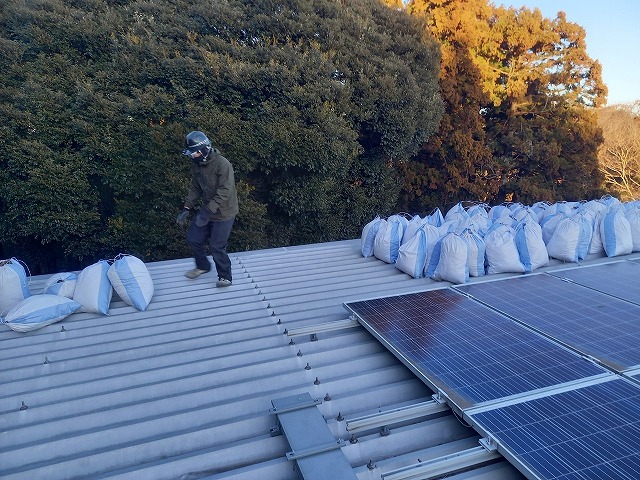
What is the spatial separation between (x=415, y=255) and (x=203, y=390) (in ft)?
9.00

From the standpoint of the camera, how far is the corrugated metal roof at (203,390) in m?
2.20

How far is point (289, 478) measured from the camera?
2076 mm

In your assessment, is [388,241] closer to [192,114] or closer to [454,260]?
[454,260]

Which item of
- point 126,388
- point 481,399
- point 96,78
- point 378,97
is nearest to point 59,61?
point 96,78

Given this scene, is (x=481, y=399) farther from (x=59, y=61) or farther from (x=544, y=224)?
(x=59, y=61)

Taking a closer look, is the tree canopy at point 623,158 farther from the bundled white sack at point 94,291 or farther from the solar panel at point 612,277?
the bundled white sack at point 94,291

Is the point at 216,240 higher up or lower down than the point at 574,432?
higher up

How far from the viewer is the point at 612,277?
4391 millimetres

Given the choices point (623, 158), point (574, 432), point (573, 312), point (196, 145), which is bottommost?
point (574, 432)

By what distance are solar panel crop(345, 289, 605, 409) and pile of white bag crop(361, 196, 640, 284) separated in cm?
83

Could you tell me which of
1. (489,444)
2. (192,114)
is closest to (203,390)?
(489,444)

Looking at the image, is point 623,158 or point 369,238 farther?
point 623,158

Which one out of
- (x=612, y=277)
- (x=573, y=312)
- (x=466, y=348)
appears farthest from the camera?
(x=612, y=277)

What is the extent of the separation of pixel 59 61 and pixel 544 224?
330 inches
